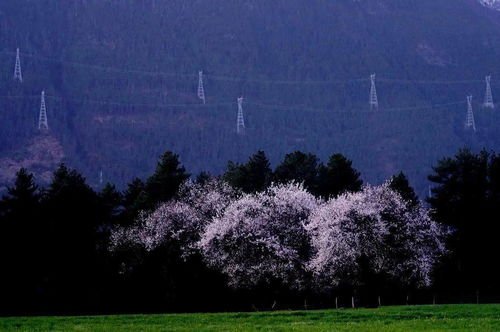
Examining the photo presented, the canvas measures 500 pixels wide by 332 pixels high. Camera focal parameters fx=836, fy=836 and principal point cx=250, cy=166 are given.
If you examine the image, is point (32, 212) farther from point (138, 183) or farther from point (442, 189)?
point (442, 189)

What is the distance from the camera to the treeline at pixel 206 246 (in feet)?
232

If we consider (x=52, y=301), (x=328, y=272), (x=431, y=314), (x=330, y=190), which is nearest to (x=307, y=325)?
(x=431, y=314)

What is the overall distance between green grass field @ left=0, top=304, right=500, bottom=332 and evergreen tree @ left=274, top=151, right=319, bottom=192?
44276mm

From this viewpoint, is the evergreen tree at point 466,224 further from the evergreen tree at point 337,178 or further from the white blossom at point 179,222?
the white blossom at point 179,222

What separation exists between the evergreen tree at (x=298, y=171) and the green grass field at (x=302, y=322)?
44.3 metres

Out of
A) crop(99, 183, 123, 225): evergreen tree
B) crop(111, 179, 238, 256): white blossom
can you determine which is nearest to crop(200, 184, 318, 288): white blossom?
crop(111, 179, 238, 256): white blossom

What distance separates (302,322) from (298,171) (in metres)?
54.4

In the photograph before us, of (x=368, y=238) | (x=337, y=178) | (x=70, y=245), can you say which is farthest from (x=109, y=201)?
(x=368, y=238)

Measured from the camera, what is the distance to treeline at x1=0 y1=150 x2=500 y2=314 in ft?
232

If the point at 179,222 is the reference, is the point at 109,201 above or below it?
above

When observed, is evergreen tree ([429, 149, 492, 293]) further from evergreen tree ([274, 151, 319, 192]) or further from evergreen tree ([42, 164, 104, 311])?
evergreen tree ([42, 164, 104, 311])

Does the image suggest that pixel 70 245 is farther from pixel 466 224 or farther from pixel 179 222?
pixel 466 224

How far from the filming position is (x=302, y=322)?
1596 inches

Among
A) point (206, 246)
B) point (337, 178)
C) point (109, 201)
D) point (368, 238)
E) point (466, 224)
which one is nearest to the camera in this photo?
point (368, 238)
